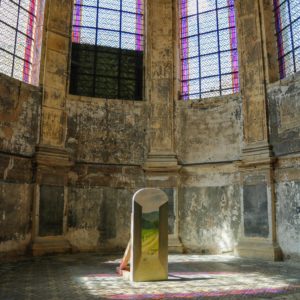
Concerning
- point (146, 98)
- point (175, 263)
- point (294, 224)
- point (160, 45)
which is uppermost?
point (160, 45)

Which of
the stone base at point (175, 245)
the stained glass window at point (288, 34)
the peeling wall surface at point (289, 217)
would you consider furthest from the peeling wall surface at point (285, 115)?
the stone base at point (175, 245)

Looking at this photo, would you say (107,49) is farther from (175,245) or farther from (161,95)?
(175,245)

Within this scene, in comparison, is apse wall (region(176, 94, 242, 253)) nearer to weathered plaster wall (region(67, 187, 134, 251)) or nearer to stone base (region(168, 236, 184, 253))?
stone base (region(168, 236, 184, 253))

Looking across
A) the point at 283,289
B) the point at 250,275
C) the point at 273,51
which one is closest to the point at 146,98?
the point at 273,51

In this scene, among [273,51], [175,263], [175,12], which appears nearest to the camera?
[175,263]

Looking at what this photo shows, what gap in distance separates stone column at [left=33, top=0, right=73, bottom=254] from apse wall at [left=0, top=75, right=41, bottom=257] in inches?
9.1

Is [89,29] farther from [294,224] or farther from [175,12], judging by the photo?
[294,224]

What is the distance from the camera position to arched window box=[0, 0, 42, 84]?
9.27 metres

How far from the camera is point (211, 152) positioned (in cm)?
1029

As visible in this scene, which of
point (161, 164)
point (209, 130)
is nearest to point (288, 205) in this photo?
point (209, 130)

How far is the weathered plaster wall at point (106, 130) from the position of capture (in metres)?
9.98

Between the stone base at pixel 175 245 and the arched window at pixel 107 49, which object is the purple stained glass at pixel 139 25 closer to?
the arched window at pixel 107 49

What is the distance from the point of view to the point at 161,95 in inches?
420

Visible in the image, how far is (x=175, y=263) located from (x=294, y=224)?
2991mm
